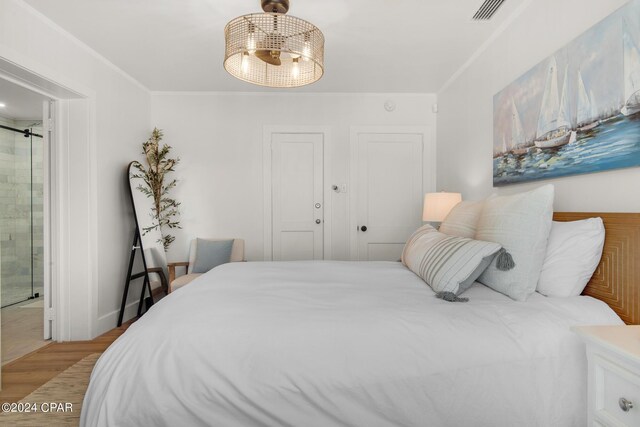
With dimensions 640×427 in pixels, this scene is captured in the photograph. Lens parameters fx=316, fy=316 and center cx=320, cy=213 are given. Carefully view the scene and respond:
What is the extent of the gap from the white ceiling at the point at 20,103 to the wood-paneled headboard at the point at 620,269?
4.00 m

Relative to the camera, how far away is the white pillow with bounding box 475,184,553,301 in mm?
1393

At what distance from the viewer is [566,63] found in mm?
1705

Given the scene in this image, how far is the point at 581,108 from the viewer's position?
159cm

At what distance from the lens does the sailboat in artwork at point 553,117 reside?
171 centimetres

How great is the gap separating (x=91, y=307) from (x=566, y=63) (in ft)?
12.7

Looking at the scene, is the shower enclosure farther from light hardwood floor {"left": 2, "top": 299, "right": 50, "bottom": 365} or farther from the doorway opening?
light hardwood floor {"left": 2, "top": 299, "right": 50, "bottom": 365}

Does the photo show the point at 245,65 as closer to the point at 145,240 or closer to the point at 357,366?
the point at 357,366

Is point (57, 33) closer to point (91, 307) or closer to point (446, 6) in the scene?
point (91, 307)

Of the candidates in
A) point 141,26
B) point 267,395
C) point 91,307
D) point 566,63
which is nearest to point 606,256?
point 566,63

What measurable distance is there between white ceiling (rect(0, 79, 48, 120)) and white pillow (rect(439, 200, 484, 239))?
3.45 m

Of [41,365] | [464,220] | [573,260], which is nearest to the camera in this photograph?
[573,260]

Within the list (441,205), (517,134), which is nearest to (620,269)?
(517,134)

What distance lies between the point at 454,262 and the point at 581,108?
1019 millimetres

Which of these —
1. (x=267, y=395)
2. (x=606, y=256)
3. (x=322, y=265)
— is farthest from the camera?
(x=322, y=265)
